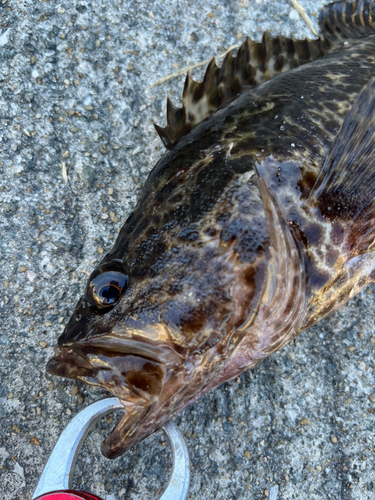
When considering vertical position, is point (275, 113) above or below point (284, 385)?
above

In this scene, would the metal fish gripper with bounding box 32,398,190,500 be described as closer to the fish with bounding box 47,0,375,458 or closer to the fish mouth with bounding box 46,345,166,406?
the fish with bounding box 47,0,375,458

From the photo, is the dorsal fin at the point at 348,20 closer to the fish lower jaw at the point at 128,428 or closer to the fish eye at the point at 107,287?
the fish eye at the point at 107,287

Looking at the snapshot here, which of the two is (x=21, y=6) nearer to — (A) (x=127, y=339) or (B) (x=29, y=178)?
(B) (x=29, y=178)

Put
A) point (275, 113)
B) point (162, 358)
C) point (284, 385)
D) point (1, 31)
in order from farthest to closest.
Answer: point (1, 31) < point (284, 385) < point (275, 113) < point (162, 358)

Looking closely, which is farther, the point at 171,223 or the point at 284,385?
the point at 284,385

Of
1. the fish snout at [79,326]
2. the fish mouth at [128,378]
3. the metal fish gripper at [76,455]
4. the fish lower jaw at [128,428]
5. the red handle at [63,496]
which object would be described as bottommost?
the metal fish gripper at [76,455]

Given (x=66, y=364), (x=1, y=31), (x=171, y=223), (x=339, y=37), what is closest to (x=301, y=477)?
(x=66, y=364)

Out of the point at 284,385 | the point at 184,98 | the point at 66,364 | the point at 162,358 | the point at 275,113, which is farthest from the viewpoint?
the point at 284,385

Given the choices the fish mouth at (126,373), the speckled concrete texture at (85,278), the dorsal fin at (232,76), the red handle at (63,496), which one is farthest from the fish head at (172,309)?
the speckled concrete texture at (85,278)
